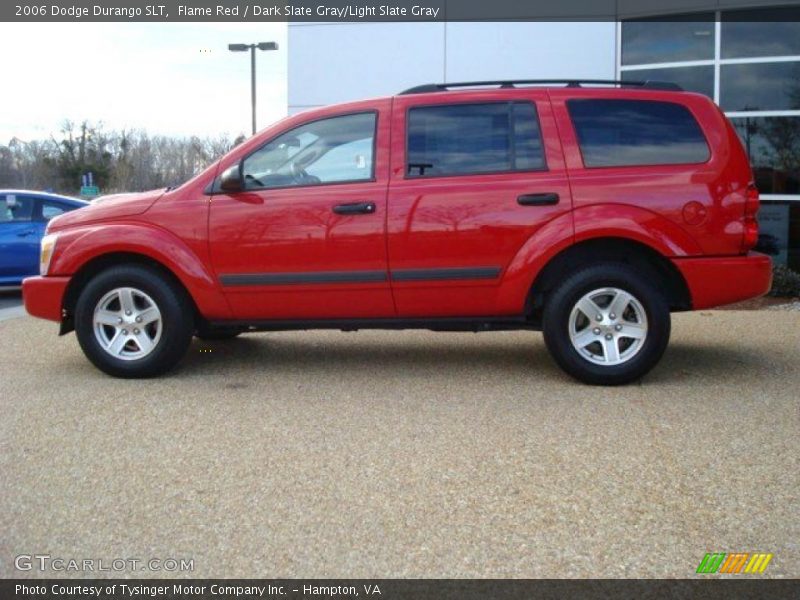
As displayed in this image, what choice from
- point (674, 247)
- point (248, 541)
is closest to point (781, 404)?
point (674, 247)

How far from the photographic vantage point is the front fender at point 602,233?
5.50 metres

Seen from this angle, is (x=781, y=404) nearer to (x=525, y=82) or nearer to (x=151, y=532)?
(x=525, y=82)

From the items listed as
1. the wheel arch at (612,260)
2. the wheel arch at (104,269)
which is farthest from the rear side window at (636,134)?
the wheel arch at (104,269)

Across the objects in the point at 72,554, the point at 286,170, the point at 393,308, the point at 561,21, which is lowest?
the point at 72,554

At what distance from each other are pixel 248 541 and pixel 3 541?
0.96 meters

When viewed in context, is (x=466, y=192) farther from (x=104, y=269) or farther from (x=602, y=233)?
(x=104, y=269)

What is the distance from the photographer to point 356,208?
5688mm

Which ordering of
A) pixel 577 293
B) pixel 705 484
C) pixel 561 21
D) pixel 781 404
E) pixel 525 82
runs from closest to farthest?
pixel 705 484
pixel 781 404
pixel 577 293
pixel 525 82
pixel 561 21

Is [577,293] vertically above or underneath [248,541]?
above

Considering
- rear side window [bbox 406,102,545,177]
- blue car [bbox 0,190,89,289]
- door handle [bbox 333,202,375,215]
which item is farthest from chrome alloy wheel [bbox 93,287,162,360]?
blue car [bbox 0,190,89,289]

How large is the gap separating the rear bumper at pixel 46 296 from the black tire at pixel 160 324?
0.15m

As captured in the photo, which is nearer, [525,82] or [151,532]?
[151,532]

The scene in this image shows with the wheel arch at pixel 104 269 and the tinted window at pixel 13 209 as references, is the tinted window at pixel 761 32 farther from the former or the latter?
the tinted window at pixel 13 209

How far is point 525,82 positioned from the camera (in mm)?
6141
